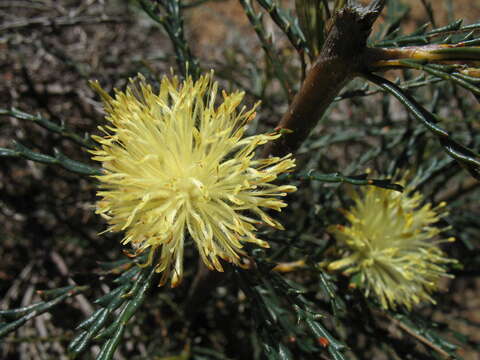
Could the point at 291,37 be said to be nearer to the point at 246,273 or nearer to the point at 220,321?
the point at 246,273

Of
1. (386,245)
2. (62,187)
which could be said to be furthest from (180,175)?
(62,187)

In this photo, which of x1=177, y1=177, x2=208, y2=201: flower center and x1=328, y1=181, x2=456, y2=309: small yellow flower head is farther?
x1=328, y1=181, x2=456, y2=309: small yellow flower head

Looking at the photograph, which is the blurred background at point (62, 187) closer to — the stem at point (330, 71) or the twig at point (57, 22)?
the twig at point (57, 22)

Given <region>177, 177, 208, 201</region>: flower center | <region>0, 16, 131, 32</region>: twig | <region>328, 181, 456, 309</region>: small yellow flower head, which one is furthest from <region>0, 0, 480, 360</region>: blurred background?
<region>177, 177, 208, 201</region>: flower center

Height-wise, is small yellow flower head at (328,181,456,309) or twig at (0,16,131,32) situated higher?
twig at (0,16,131,32)

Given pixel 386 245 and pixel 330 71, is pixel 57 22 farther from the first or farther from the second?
pixel 386 245

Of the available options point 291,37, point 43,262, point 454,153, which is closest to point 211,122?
point 291,37

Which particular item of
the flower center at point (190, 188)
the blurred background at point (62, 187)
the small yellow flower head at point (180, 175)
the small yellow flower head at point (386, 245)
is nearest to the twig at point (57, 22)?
the blurred background at point (62, 187)

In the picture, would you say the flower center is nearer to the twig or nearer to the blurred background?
the blurred background
